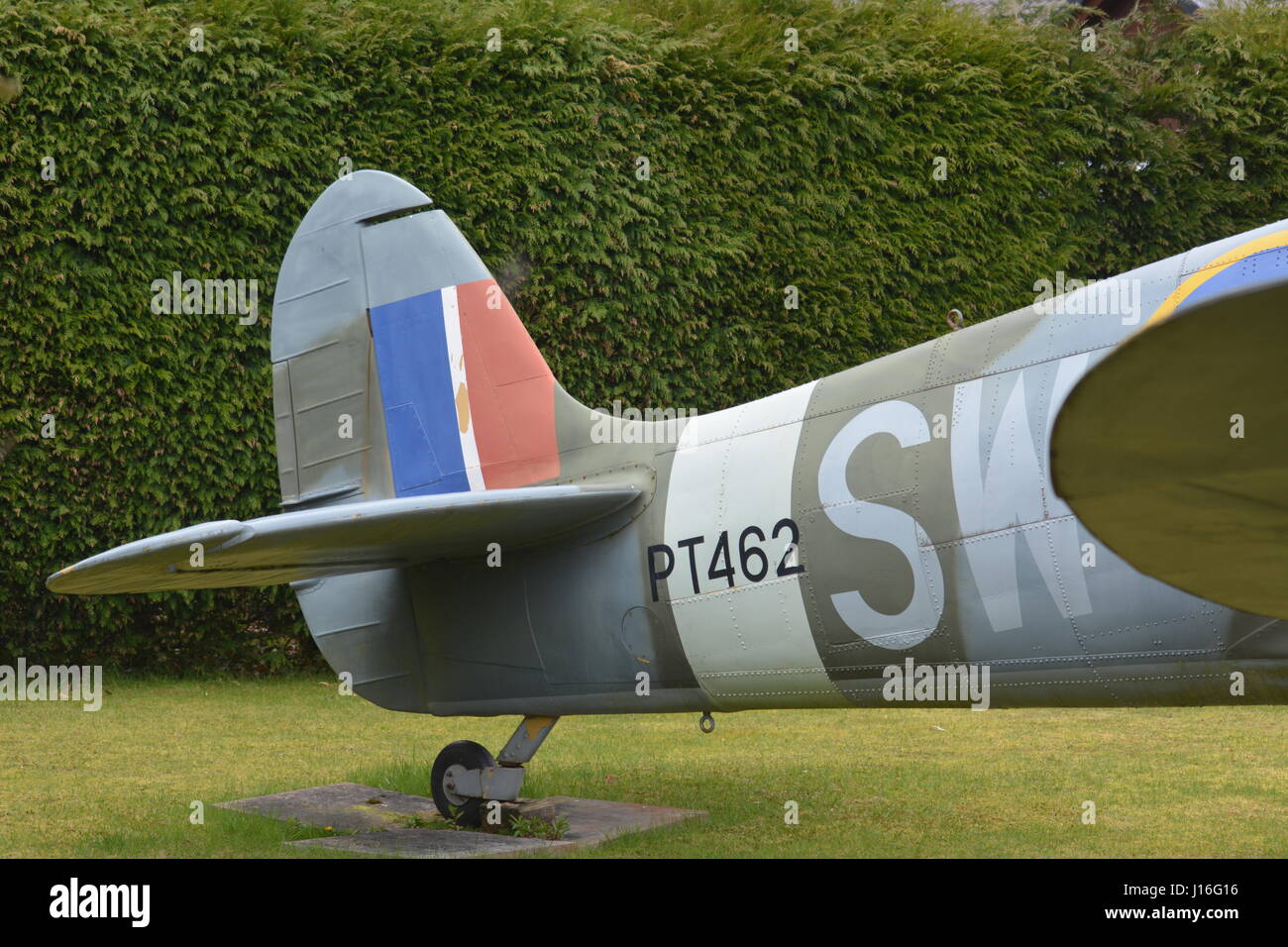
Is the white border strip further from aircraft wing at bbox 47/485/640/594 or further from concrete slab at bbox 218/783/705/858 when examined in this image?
concrete slab at bbox 218/783/705/858

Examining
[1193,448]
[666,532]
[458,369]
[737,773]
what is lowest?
[737,773]

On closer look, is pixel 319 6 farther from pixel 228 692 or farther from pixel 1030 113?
pixel 1030 113

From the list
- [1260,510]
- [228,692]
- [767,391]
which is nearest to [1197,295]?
[1260,510]

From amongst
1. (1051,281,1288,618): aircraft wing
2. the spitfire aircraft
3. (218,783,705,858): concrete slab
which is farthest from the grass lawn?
(1051,281,1288,618): aircraft wing

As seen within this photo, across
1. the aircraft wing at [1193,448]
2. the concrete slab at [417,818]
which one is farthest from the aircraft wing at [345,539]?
the aircraft wing at [1193,448]

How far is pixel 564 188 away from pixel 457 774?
19.2 feet

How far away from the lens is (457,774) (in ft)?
17.5

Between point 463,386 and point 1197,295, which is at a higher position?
point 463,386

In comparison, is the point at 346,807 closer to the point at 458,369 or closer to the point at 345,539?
the point at 345,539

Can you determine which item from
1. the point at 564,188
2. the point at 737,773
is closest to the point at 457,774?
the point at 737,773

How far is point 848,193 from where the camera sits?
414 inches

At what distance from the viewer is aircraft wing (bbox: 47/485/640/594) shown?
3.92m

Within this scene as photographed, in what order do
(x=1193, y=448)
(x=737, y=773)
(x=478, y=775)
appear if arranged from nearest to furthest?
(x=1193, y=448) → (x=478, y=775) → (x=737, y=773)

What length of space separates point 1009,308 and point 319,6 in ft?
20.9
